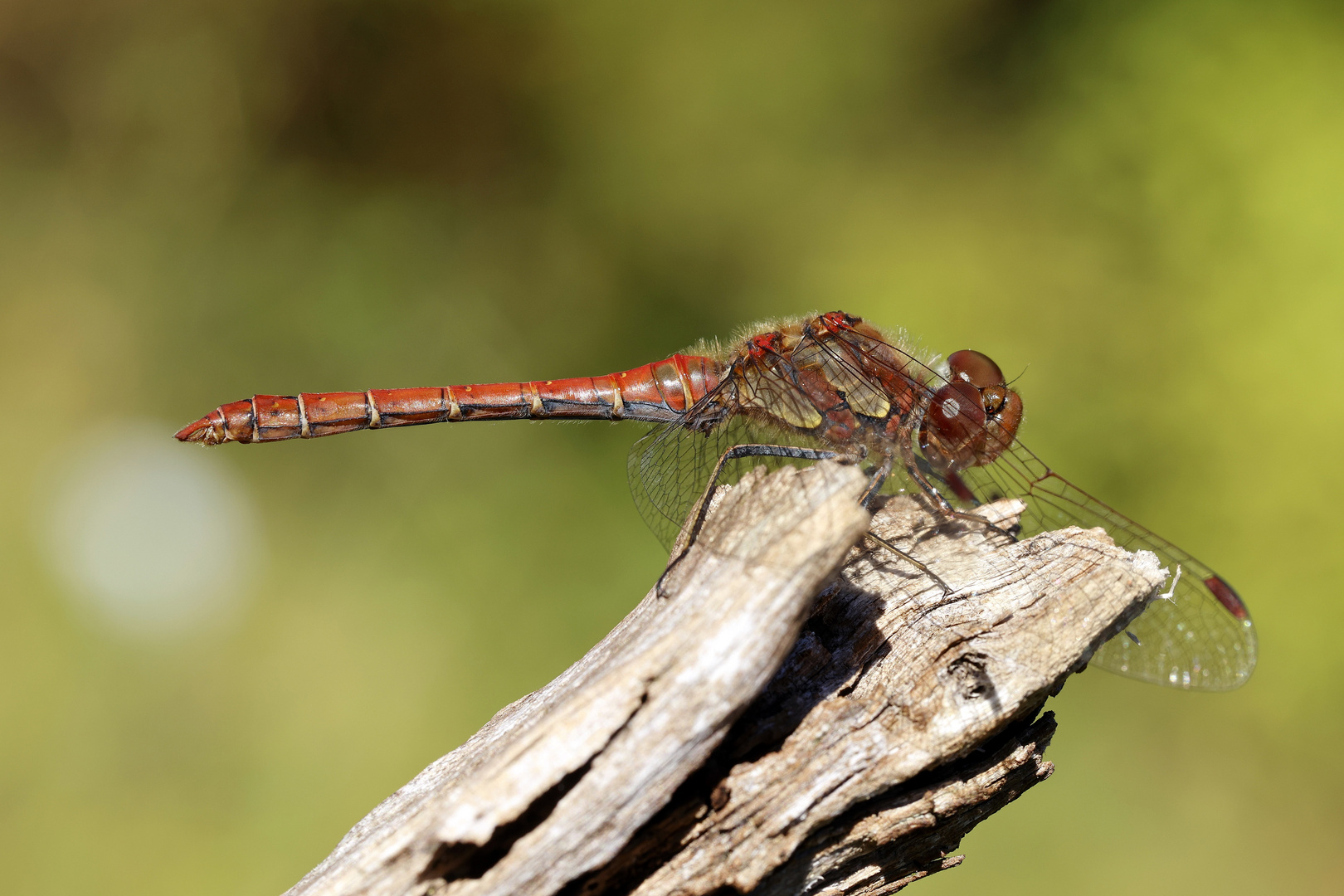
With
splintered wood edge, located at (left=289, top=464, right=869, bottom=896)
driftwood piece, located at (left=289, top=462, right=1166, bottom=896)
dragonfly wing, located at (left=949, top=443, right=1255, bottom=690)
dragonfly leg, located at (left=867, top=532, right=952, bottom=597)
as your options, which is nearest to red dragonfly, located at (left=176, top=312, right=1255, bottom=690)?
dragonfly wing, located at (left=949, top=443, right=1255, bottom=690)

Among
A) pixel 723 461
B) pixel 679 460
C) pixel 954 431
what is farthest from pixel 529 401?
pixel 954 431

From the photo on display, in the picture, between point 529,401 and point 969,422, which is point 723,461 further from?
point 529,401

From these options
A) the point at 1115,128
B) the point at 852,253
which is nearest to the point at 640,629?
the point at 852,253

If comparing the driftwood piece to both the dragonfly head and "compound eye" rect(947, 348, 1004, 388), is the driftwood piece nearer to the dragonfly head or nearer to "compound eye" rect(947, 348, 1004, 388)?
the dragonfly head

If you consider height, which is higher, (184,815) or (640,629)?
(184,815)

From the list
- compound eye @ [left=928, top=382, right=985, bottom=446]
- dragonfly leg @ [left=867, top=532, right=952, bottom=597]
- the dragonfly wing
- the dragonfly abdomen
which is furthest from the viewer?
the dragonfly abdomen

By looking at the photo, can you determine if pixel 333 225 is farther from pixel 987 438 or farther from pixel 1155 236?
pixel 1155 236
